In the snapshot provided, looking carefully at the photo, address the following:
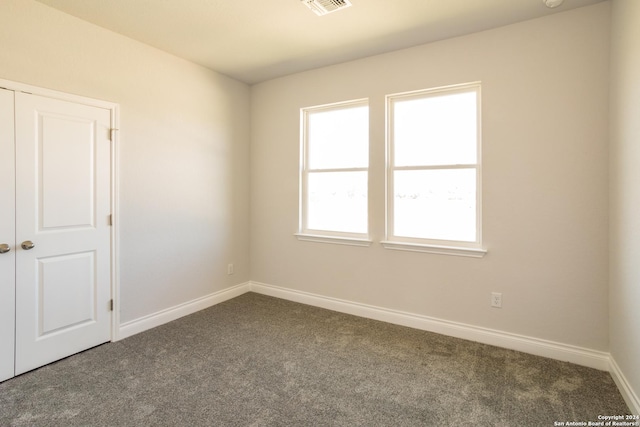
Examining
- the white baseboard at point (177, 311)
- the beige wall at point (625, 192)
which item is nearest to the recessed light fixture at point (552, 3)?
the beige wall at point (625, 192)

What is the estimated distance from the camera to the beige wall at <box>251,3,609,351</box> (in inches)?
96.7

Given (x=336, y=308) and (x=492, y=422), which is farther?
(x=336, y=308)

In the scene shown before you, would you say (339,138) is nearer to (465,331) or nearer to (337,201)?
(337,201)

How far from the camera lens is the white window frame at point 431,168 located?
2912 millimetres

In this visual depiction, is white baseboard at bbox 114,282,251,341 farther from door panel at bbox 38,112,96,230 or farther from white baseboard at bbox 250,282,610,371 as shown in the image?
door panel at bbox 38,112,96,230

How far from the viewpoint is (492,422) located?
1868 millimetres

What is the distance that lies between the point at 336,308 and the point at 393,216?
49.5 inches

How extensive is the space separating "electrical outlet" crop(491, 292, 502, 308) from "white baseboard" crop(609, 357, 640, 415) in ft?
2.58

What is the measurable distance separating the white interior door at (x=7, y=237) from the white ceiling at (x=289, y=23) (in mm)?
992

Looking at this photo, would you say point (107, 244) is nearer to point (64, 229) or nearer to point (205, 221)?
point (64, 229)

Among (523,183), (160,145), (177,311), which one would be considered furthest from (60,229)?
(523,183)

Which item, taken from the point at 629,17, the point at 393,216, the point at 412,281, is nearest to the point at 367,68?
the point at 393,216

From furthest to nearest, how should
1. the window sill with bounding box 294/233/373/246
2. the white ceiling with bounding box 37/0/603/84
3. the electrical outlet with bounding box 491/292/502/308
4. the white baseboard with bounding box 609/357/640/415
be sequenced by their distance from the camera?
the window sill with bounding box 294/233/373/246 < the electrical outlet with bounding box 491/292/502/308 < the white ceiling with bounding box 37/0/603/84 < the white baseboard with bounding box 609/357/640/415

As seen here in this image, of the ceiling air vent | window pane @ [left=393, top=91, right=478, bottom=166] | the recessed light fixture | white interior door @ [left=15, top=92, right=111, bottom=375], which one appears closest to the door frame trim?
white interior door @ [left=15, top=92, right=111, bottom=375]
